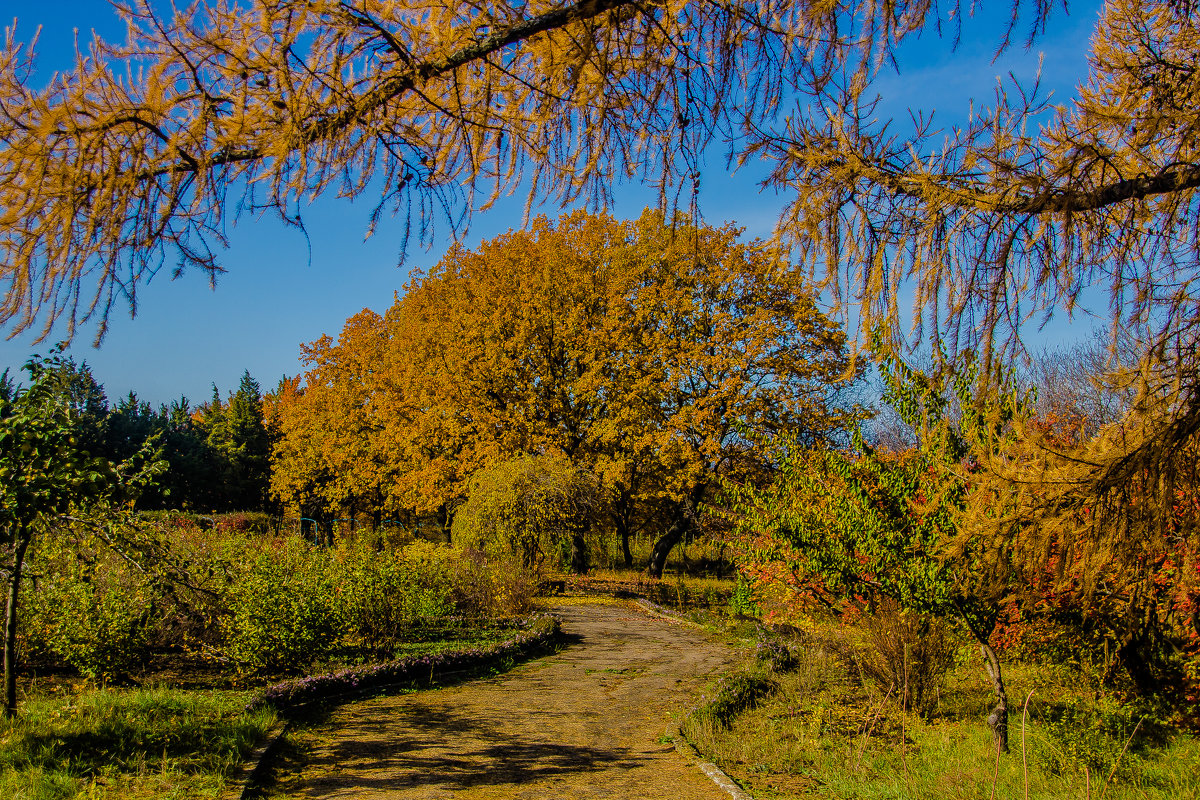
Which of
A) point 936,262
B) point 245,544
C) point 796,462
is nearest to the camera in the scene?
point 936,262

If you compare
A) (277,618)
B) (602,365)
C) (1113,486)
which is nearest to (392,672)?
(277,618)

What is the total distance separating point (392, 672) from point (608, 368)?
13195 mm

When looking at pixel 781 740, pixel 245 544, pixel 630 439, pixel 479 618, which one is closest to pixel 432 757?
pixel 781 740

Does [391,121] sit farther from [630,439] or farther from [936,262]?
[630,439]

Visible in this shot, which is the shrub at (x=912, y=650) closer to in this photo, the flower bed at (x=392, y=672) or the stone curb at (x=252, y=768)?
the flower bed at (x=392, y=672)

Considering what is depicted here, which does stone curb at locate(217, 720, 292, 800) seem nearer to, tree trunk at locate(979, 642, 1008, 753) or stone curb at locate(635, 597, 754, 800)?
stone curb at locate(635, 597, 754, 800)

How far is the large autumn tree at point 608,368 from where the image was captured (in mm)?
18156

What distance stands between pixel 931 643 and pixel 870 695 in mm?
879

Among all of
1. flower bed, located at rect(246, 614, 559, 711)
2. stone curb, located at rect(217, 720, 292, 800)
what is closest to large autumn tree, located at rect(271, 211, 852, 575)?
flower bed, located at rect(246, 614, 559, 711)

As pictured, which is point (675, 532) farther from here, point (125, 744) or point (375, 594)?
point (125, 744)

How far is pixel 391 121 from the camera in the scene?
9.83 ft

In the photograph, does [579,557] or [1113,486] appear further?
[579,557]

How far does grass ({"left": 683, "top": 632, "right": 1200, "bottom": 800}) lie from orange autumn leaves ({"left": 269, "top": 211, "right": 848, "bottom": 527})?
10.1 m

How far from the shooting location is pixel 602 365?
1945cm
